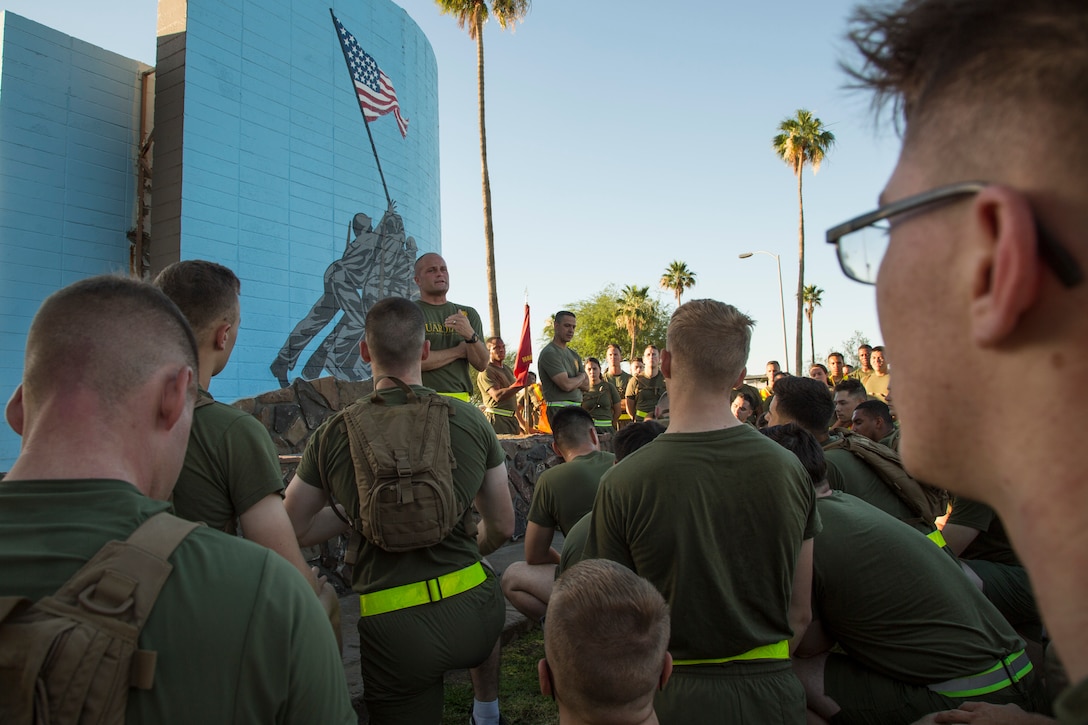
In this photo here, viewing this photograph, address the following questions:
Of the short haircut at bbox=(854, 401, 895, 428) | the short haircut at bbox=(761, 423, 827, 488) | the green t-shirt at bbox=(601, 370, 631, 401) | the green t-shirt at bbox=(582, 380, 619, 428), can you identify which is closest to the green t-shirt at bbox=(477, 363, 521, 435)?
the green t-shirt at bbox=(582, 380, 619, 428)

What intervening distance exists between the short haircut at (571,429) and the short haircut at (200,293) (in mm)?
2580

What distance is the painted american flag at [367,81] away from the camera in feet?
52.9

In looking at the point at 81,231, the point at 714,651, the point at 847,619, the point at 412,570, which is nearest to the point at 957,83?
the point at 714,651

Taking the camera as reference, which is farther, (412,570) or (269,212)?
(269,212)

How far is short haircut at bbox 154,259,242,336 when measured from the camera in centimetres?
263

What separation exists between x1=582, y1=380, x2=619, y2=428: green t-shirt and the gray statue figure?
228 inches

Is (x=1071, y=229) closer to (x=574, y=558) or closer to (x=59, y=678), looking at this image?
(x=59, y=678)

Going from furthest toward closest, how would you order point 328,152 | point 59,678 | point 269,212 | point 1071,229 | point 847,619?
point 328,152 < point 269,212 < point 847,619 < point 59,678 < point 1071,229

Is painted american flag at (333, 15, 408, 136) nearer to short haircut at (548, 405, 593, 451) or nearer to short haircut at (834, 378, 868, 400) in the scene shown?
short haircut at (834, 378, 868, 400)

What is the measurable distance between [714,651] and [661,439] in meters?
0.78

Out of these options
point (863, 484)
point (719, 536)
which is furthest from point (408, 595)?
point (863, 484)

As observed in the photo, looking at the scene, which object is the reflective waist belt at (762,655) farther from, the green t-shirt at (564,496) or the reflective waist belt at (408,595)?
the green t-shirt at (564,496)

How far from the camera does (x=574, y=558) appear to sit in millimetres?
3373

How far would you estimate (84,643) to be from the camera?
1129mm
